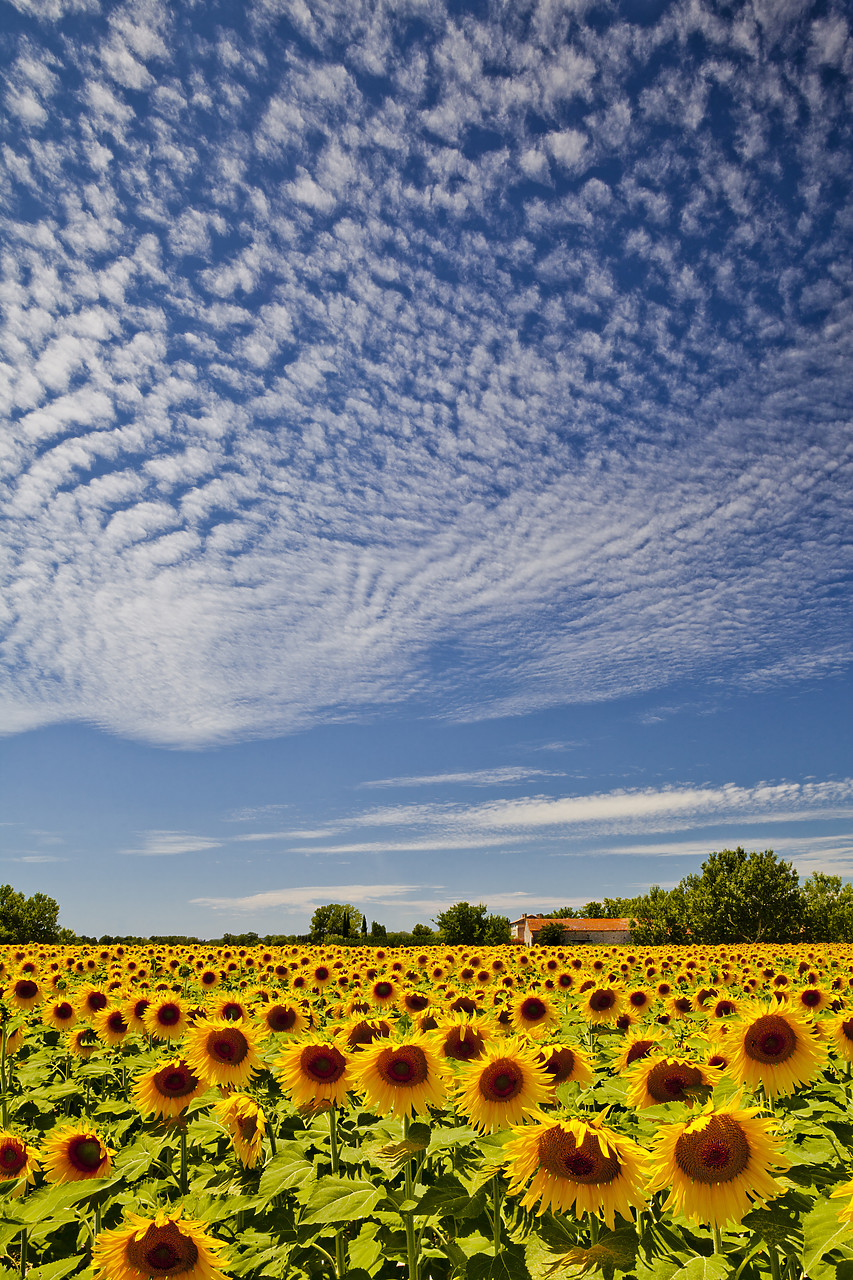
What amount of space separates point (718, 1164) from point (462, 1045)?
1984mm

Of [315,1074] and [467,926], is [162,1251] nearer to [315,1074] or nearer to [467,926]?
[315,1074]

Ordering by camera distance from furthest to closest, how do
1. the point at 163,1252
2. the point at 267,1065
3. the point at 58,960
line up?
the point at 58,960 < the point at 267,1065 < the point at 163,1252

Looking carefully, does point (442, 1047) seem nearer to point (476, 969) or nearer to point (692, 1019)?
point (692, 1019)

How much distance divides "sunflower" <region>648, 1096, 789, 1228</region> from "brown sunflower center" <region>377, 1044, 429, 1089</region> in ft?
5.00

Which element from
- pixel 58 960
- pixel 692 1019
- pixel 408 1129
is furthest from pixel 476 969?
pixel 408 1129

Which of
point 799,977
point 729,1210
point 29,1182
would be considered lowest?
point 29,1182

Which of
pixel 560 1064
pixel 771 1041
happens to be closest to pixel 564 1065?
pixel 560 1064

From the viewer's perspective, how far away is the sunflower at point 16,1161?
5.28 meters

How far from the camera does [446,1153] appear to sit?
5.27 metres

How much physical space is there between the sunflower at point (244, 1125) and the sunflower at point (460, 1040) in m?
1.55

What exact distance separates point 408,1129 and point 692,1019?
7.09 meters

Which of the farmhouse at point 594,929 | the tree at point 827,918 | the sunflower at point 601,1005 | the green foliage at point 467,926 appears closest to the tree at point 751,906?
the tree at point 827,918

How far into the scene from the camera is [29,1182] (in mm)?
5516

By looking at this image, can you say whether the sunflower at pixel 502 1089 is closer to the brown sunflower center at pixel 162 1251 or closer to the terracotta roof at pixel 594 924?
the brown sunflower center at pixel 162 1251
